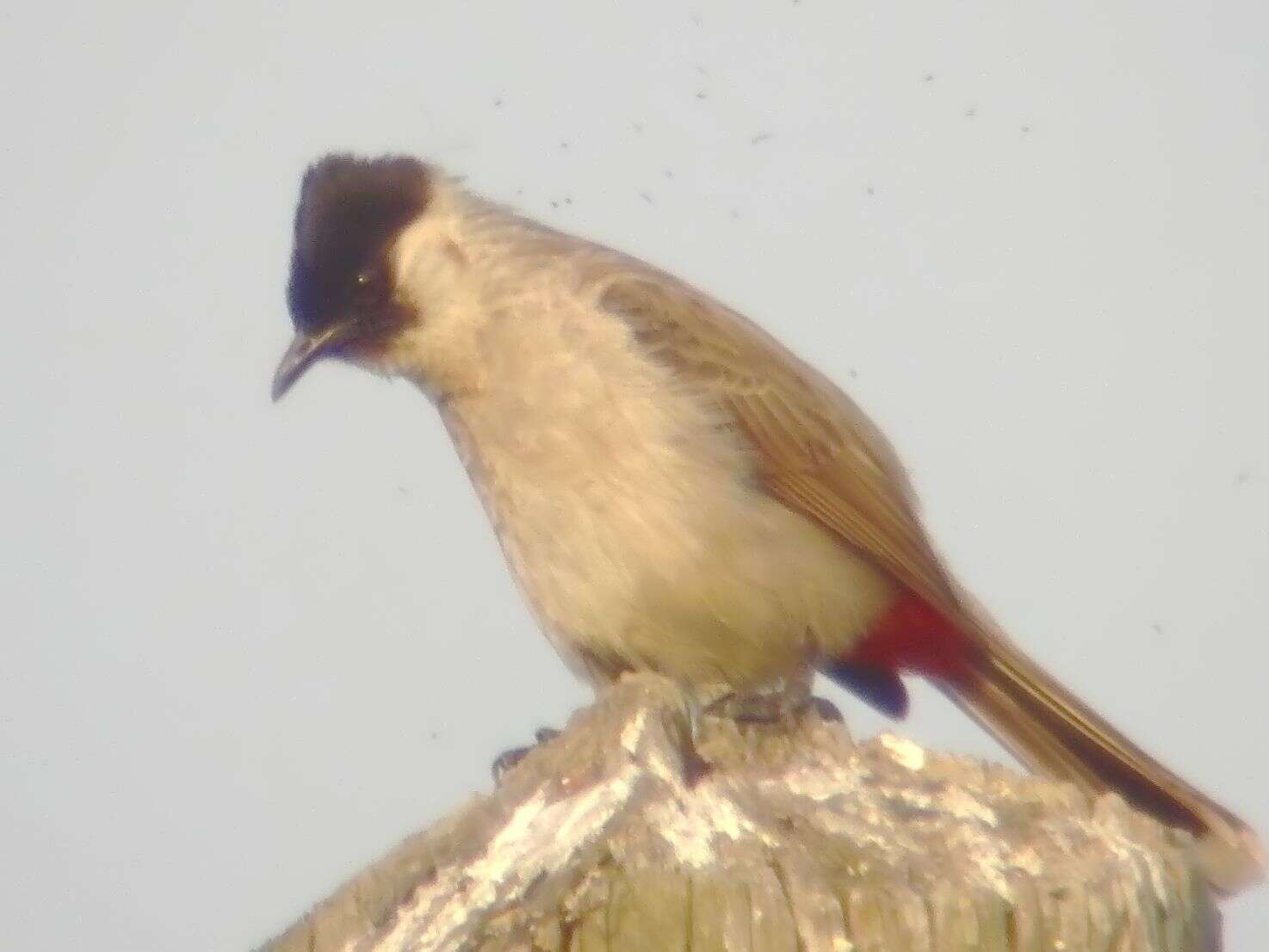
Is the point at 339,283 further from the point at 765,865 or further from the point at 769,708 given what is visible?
the point at 765,865

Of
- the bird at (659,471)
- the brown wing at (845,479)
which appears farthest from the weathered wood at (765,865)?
the brown wing at (845,479)

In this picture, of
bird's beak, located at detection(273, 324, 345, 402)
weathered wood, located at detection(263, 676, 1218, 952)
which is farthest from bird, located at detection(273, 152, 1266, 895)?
weathered wood, located at detection(263, 676, 1218, 952)

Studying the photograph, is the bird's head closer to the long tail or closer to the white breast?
the white breast

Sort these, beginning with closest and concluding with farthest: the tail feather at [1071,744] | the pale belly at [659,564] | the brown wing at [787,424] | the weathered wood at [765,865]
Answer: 1. the weathered wood at [765,865]
2. the tail feather at [1071,744]
3. the pale belly at [659,564]
4. the brown wing at [787,424]

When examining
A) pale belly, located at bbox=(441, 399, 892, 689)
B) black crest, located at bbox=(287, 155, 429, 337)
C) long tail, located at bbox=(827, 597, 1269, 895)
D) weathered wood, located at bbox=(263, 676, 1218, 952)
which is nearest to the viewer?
weathered wood, located at bbox=(263, 676, 1218, 952)

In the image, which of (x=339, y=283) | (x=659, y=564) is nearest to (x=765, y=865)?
(x=659, y=564)

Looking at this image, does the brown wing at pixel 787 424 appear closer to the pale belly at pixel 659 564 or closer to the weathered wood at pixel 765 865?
the pale belly at pixel 659 564

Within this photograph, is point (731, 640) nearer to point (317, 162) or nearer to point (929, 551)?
point (929, 551)

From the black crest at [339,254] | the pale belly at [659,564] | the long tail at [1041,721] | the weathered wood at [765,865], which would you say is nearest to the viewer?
the weathered wood at [765,865]
